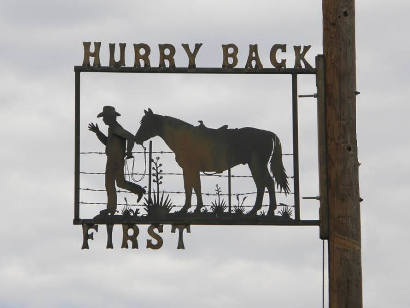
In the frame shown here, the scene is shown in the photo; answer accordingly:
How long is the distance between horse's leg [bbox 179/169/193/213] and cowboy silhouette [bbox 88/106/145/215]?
0.53 meters

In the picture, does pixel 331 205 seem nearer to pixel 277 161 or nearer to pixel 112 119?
pixel 277 161

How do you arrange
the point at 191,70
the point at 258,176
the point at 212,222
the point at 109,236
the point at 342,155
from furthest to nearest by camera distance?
the point at 258,176, the point at 191,70, the point at 212,222, the point at 109,236, the point at 342,155

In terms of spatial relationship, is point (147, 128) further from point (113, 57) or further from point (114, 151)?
point (113, 57)

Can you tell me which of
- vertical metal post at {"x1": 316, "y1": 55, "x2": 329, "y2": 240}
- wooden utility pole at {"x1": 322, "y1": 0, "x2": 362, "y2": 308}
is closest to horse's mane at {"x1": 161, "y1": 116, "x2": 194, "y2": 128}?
vertical metal post at {"x1": 316, "y1": 55, "x2": 329, "y2": 240}

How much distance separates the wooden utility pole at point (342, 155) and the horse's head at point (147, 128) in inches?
82.9

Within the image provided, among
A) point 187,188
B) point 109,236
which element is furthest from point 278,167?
point 109,236

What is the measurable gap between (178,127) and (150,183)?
30.8 inches

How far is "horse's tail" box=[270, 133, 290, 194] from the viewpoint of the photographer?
1761 cm

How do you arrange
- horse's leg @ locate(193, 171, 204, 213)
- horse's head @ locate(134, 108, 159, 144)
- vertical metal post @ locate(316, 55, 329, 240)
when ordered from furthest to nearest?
horse's head @ locate(134, 108, 159, 144) → horse's leg @ locate(193, 171, 204, 213) → vertical metal post @ locate(316, 55, 329, 240)

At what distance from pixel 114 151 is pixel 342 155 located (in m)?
2.78

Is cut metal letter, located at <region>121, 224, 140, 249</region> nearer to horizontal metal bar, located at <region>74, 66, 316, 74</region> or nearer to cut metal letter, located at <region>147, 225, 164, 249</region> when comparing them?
cut metal letter, located at <region>147, 225, 164, 249</region>

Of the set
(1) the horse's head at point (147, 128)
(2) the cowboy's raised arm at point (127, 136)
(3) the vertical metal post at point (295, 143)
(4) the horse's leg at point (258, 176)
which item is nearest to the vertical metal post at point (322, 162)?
(3) the vertical metal post at point (295, 143)

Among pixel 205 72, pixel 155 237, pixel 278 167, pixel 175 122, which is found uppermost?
pixel 205 72

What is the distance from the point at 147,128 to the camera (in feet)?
57.9
